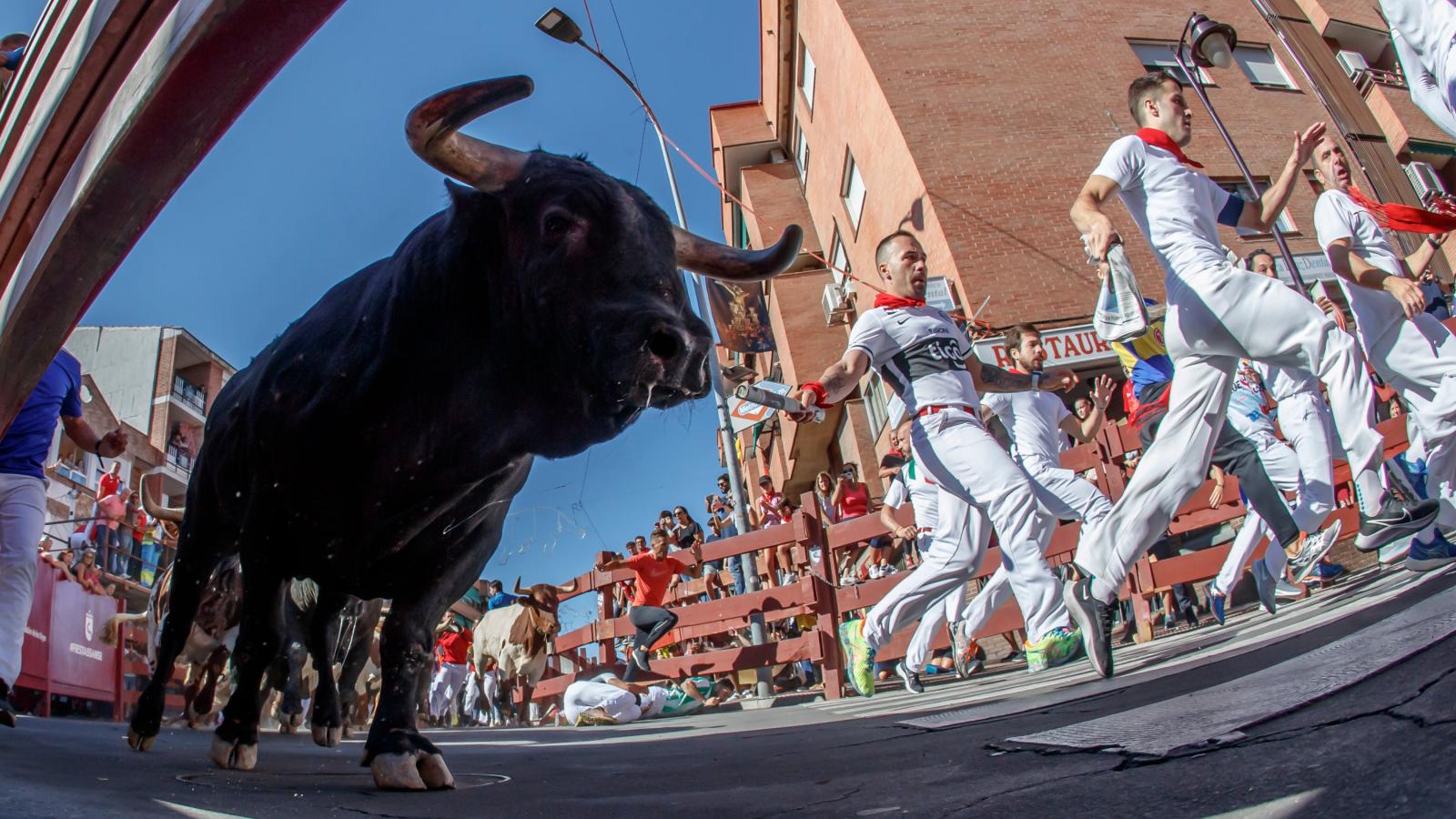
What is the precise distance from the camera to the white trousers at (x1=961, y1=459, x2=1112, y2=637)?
5125 millimetres

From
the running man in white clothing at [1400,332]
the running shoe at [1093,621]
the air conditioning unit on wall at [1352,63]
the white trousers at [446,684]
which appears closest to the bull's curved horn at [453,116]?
the running shoe at [1093,621]

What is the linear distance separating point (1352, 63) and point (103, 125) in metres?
32.0

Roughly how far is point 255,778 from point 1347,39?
31.5 meters

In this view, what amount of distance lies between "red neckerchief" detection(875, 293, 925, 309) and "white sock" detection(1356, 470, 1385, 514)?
233cm

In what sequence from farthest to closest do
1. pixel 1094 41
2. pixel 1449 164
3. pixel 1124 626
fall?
pixel 1449 164 → pixel 1094 41 → pixel 1124 626

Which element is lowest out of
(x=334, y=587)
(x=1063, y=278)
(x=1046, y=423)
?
(x=334, y=587)

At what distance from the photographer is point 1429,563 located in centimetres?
458

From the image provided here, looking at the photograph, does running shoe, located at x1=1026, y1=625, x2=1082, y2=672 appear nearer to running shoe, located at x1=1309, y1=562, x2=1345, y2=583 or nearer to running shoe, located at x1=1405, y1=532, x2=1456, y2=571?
running shoe, located at x1=1405, y1=532, x2=1456, y2=571

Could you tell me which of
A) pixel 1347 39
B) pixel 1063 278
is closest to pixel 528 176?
pixel 1063 278

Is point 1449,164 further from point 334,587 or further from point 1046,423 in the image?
point 334,587

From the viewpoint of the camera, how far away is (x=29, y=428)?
4.30 metres

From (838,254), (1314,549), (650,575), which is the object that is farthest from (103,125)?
(838,254)

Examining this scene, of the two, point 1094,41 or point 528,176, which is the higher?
point 1094,41

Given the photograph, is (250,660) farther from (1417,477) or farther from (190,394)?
(1417,477)
